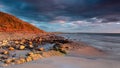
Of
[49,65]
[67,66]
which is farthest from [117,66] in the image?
[49,65]

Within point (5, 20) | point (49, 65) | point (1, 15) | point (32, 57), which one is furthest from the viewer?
point (1, 15)

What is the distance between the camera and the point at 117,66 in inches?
420

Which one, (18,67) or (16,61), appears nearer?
(18,67)

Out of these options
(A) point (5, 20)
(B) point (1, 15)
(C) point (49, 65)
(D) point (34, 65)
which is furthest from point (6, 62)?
(B) point (1, 15)

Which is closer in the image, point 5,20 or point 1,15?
point 5,20

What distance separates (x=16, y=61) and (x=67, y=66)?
119 inches

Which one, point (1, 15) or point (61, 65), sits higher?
point (1, 15)

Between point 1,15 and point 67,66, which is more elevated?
point 1,15

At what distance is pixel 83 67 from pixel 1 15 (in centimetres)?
9479

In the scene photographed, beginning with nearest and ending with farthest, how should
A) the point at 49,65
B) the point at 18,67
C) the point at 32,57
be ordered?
the point at 18,67 < the point at 49,65 < the point at 32,57

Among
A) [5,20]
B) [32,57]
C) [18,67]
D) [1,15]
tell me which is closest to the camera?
[18,67]

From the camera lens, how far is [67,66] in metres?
10.3

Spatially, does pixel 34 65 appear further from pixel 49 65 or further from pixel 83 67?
pixel 83 67

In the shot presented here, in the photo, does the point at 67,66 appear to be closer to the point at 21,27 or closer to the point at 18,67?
the point at 18,67
